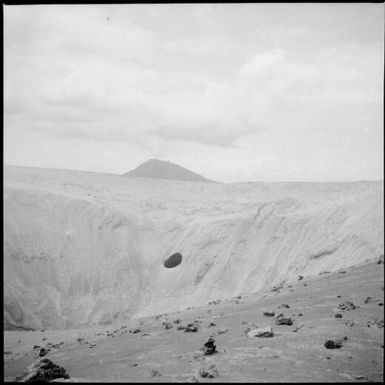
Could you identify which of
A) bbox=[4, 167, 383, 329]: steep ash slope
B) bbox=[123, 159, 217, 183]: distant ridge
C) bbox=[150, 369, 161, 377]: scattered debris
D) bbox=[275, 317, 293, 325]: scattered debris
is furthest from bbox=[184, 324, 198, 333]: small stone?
bbox=[123, 159, 217, 183]: distant ridge

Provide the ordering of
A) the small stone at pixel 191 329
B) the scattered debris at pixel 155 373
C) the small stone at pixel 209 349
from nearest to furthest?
the scattered debris at pixel 155 373, the small stone at pixel 209 349, the small stone at pixel 191 329

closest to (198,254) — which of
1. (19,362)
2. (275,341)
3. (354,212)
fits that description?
(354,212)

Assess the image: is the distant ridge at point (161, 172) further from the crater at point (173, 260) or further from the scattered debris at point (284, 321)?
the scattered debris at point (284, 321)

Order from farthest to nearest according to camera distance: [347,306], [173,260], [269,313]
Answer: [173,260]
[269,313]
[347,306]

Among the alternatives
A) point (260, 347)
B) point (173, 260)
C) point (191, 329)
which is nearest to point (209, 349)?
point (260, 347)

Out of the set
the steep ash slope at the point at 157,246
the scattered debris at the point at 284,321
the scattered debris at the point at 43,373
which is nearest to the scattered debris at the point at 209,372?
the scattered debris at the point at 43,373

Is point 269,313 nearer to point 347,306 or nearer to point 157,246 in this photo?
point 347,306

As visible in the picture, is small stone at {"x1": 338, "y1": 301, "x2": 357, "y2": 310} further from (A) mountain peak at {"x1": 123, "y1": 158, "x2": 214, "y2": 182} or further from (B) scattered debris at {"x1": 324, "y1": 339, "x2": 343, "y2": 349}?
(A) mountain peak at {"x1": 123, "y1": 158, "x2": 214, "y2": 182}
